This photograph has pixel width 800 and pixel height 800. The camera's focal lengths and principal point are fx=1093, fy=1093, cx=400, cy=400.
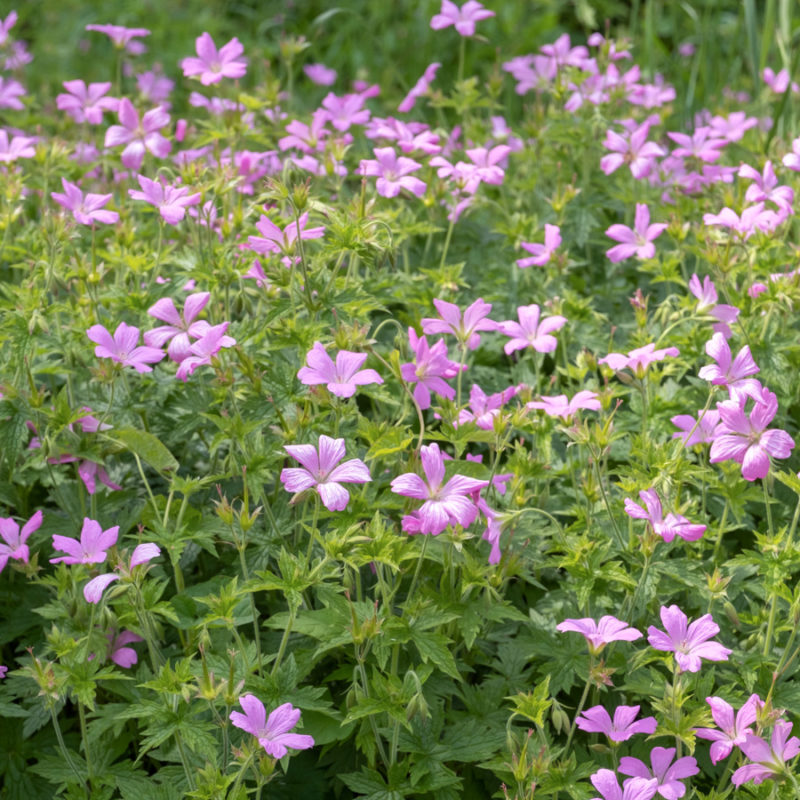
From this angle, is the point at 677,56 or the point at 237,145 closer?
the point at 237,145

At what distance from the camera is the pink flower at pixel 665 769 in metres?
1.90

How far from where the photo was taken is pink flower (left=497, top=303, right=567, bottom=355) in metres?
2.52

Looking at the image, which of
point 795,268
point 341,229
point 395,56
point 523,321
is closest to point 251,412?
point 341,229

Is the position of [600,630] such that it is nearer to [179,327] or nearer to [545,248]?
[179,327]

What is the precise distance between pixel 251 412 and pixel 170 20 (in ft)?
16.7

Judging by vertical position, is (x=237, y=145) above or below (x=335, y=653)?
above

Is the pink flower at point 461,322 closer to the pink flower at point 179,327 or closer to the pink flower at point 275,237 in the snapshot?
the pink flower at point 275,237

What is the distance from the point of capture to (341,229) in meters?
2.26

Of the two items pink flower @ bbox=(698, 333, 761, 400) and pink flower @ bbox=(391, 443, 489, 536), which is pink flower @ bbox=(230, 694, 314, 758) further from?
pink flower @ bbox=(698, 333, 761, 400)

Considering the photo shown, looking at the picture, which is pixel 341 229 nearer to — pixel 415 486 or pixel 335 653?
pixel 415 486

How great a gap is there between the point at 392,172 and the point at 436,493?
1.08 metres

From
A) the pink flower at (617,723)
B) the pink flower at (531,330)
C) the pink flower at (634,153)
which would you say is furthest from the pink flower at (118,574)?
the pink flower at (634,153)

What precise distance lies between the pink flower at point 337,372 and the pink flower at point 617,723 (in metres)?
0.71

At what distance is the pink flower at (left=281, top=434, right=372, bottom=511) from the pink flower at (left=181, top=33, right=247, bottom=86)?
1.56 m
